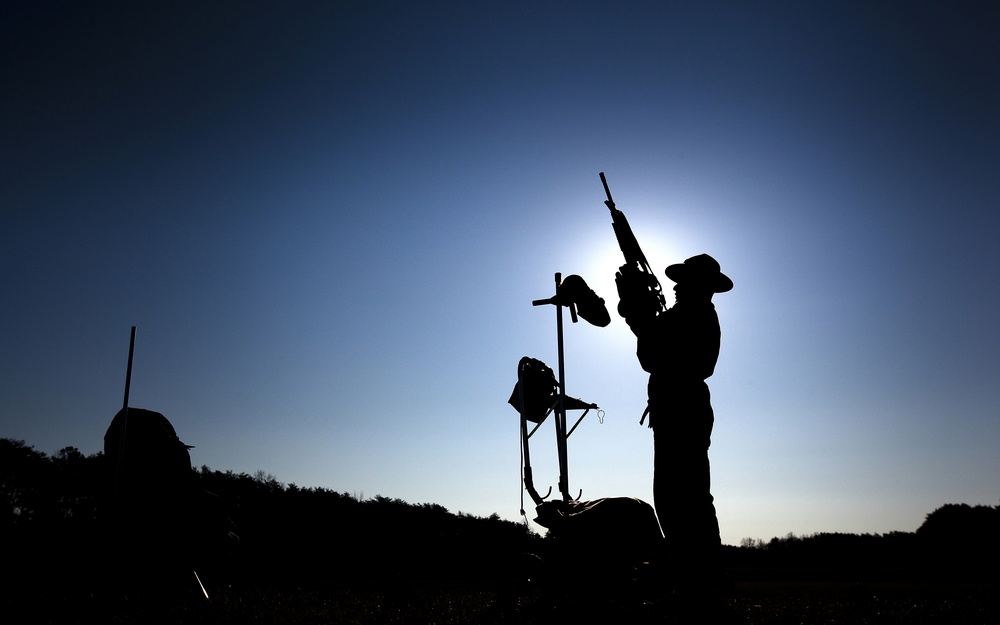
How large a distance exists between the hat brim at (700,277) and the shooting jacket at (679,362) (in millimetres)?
300

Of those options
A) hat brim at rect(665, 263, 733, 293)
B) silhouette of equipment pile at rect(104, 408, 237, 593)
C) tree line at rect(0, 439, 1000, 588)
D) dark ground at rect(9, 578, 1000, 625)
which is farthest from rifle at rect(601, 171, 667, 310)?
tree line at rect(0, 439, 1000, 588)

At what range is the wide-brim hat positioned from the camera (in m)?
7.07

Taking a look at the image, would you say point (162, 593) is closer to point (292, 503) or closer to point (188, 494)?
point (188, 494)

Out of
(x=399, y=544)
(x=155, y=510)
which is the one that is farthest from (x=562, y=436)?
(x=399, y=544)

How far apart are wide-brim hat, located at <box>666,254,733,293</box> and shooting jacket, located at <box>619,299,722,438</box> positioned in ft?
0.99

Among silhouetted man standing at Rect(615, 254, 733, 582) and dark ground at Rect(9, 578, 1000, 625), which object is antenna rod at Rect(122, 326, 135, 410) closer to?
dark ground at Rect(9, 578, 1000, 625)

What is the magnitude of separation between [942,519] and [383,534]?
23.7 metres

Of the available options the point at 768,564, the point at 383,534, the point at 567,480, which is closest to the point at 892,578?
the point at 768,564

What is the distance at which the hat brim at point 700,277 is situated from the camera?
707 centimetres

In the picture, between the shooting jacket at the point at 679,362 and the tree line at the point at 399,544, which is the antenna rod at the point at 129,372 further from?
the shooting jacket at the point at 679,362

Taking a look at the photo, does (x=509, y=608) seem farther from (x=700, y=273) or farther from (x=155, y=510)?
(x=155, y=510)

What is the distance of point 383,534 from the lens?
1123 inches

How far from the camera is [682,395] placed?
6.50m

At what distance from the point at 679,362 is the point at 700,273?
3.60 feet
